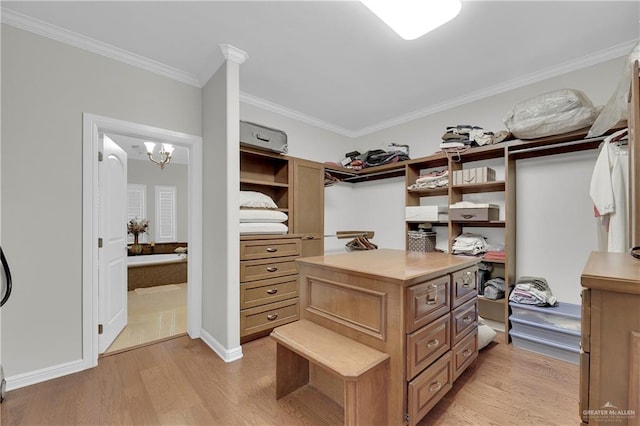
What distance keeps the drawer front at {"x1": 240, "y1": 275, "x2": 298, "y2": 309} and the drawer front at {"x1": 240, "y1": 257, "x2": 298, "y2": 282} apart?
0.16ft

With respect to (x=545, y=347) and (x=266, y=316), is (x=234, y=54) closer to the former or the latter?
(x=266, y=316)

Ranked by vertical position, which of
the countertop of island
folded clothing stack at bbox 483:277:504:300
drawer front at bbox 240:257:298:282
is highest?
the countertop of island

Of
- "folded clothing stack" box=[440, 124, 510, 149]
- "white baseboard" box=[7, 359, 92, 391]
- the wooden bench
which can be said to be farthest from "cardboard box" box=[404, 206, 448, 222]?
"white baseboard" box=[7, 359, 92, 391]

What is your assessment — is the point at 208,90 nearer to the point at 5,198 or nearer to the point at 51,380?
the point at 5,198

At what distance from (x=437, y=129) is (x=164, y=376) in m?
3.86

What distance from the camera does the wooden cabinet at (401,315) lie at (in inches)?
53.6

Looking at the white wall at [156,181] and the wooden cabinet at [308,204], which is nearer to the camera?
the wooden cabinet at [308,204]

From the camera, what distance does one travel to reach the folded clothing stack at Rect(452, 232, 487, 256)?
9.24 ft

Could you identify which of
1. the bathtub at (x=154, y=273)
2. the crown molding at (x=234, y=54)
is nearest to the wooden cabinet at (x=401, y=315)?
the crown molding at (x=234, y=54)

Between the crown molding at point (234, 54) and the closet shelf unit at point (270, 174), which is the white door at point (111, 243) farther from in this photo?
the crown molding at point (234, 54)

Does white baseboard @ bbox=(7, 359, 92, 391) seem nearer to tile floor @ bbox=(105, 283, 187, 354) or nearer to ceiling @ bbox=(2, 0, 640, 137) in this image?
tile floor @ bbox=(105, 283, 187, 354)

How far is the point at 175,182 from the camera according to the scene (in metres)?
6.74

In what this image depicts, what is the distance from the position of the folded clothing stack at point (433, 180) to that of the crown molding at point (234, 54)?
2.33m

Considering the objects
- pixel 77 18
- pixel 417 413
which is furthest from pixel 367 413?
pixel 77 18
